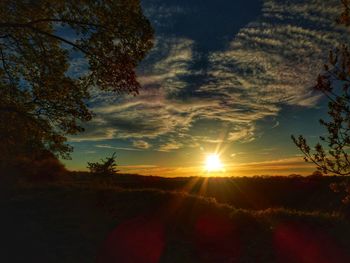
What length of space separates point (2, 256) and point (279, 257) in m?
9.80

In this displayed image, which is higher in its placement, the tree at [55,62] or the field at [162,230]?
the tree at [55,62]

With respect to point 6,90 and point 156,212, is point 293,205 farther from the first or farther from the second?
point 6,90

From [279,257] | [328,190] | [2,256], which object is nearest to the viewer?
[279,257]

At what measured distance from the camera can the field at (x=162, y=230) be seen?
12.2 metres

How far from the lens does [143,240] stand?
1386cm

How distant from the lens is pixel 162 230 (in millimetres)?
14867

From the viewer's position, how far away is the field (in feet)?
40.0

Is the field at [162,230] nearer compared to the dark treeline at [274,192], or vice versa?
the field at [162,230]

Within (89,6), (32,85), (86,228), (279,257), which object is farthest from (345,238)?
(32,85)

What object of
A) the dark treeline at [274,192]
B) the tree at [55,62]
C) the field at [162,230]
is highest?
the tree at [55,62]

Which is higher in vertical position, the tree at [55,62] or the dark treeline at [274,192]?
the tree at [55,62]

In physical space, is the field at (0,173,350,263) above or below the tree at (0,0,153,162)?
below

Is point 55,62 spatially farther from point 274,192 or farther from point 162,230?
point 274,192

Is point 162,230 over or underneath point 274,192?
underneath
